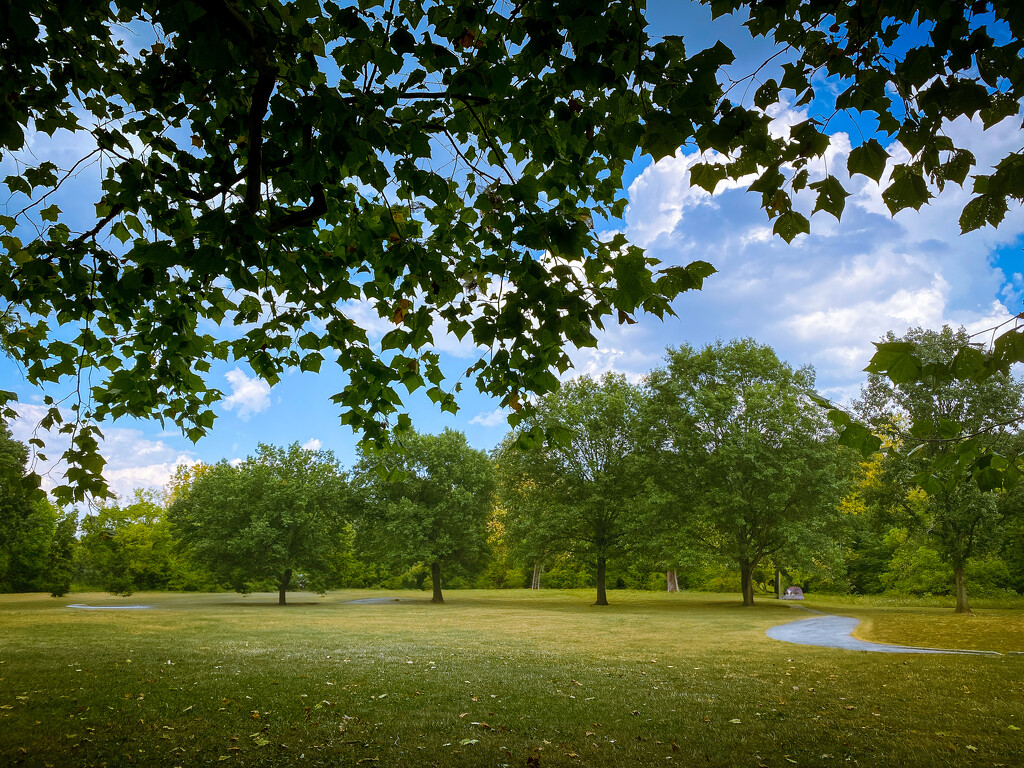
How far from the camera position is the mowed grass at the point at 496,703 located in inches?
201

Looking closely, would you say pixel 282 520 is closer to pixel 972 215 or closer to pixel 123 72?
pixel 123 72

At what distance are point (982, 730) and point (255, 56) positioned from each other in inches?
357

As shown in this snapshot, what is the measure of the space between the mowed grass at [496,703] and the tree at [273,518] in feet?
59.0

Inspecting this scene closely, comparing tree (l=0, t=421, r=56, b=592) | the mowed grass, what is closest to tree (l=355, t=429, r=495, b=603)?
tree (l=0, t=421, r=56, b=592)

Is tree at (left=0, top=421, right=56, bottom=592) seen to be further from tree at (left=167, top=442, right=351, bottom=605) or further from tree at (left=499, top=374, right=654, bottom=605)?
tree at (left=499, top=374, right=654, bottom=605)

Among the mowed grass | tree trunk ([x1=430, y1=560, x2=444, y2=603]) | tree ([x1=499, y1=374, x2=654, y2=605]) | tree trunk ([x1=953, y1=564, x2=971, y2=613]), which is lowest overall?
tree trunk ([x1=430, y1=560, x2=444, y2=603])

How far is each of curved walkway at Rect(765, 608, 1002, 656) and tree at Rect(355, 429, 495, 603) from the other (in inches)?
716

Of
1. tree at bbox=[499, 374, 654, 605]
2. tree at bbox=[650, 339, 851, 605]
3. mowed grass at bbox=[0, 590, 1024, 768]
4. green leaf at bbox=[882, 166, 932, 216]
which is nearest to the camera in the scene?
green leaf at bbox=[882, 166, 932, 216]

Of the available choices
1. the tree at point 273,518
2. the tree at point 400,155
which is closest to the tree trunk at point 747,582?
the tree at point 273,518

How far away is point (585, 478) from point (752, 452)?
9075 mm

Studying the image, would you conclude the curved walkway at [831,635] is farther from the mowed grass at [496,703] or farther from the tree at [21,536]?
the tree at [21,536]

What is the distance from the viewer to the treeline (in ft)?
75.5

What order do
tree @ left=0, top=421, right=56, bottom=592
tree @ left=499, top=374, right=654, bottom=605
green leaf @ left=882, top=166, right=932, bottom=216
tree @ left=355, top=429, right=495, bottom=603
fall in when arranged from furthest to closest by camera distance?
tree @ left=355, top=429, right=495, bottom=603 → tree @ left=499, top=374, right=654, bottom=605 → tree @ left=0, top=421, right=56, bottom=592 → green leaf @ left=882, top=166, right=932, bottom=216

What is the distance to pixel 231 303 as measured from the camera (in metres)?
6.26
